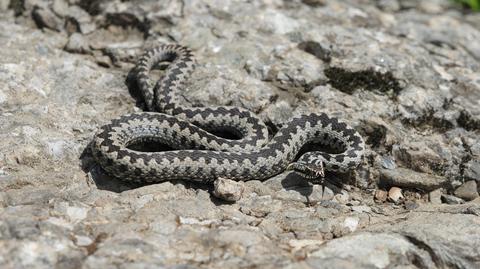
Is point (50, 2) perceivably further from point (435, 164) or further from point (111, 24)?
point (435, 164)

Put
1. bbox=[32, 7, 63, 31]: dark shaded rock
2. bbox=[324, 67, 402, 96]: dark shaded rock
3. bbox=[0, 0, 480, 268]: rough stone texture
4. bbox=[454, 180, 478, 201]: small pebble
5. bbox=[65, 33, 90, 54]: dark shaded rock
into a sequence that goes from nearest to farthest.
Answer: bbox=[0, 0, 480, 268]: rough stone texture
bbox=[454, 180, 478, 201]: small pebble
bbox=[324, 67, 402, 96]: dark shaded rock
bbox=[65, 33, 90, 54]: dark shaded rock
bbox=[32, 7, 63, 31]: dark shaded rock

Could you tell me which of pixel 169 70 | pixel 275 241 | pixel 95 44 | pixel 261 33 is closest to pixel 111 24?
pixel 95 44

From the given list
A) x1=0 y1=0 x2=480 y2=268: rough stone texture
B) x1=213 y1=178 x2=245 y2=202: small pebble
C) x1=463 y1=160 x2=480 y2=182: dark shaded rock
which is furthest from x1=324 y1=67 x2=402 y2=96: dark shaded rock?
x1=213 y1=178 x2=245 y2=202: small pebble

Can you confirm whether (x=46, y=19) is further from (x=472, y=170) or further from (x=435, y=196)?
(x=472, y=170)

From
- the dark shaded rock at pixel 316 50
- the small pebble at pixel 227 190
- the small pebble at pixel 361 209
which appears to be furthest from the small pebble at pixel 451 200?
the dark shaded rock at pixel 316 50

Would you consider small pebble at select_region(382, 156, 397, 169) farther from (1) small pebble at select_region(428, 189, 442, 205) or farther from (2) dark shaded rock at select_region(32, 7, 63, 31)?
(2) dark shaded rock at select_region(32, 7, 63, 31)

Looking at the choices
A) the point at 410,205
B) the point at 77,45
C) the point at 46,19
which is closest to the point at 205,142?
the point at 410,205
